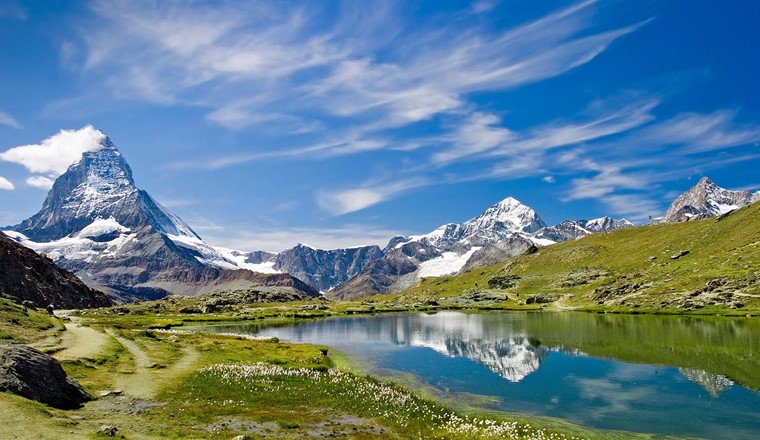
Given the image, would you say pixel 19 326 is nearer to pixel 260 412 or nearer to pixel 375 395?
pixel 260 412

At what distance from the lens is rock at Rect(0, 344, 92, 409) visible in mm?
33500

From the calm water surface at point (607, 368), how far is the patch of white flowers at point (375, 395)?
25.1 ft

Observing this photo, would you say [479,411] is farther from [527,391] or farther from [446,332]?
[446,332]

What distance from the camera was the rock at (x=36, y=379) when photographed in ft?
110

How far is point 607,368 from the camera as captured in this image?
65312 millimetres

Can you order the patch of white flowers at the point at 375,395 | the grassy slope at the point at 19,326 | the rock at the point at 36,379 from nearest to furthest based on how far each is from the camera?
the rock at the point at 36,379 → the patch of white flowers at the point at 375,395 → the grassy slope at the point at 19,326

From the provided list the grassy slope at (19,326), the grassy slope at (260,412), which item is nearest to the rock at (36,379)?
the grassy slope at (260,412)

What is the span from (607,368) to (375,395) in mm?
37233

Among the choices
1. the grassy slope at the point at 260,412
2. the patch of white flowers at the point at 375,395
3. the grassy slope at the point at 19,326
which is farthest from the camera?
the grassy slope at the point at 19,326

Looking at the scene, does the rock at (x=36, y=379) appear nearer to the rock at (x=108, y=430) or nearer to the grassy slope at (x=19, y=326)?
the rock at (x=108, y=430)

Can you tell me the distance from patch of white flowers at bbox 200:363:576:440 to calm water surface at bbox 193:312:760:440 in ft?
25.1

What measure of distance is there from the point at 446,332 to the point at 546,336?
2795 cm

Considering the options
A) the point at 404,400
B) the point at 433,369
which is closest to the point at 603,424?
the point at 404,400

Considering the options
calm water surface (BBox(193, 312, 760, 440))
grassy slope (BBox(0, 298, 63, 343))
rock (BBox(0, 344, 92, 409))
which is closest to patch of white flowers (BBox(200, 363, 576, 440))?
calm water surface (BBox(193, 312, 760, 440))
